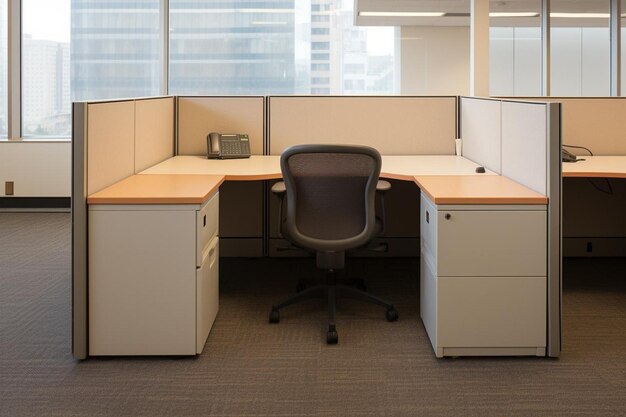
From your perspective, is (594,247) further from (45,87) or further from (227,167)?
(45,87)

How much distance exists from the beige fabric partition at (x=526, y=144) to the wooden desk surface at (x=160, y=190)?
3.70 ft

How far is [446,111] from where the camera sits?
3768 millimetres

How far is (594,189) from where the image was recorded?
3.84 m

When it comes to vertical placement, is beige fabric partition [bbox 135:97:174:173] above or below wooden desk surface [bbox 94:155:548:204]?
above

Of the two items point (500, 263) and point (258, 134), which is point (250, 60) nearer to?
point (258, 134)

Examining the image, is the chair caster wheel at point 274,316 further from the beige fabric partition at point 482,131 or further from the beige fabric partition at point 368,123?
the beige fabric partition at point 368,123

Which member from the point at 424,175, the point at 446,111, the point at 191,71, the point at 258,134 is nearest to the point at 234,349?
the point at 424,175

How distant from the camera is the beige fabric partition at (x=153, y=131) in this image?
3.04m

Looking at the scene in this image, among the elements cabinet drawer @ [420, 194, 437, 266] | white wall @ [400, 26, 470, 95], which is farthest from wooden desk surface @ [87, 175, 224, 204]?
white wall @ [400, 26, 470, 95]

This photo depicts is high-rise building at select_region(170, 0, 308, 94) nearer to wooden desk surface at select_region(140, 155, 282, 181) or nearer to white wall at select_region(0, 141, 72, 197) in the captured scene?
white wall at select_region(0, 141, 72, 197)

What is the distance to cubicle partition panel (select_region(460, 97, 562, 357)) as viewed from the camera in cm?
228

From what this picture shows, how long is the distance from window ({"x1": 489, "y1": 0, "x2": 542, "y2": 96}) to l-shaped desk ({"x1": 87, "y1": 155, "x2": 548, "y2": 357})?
401 cm

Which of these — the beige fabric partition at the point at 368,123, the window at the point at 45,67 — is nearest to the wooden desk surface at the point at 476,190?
the beige fabric partition at the point at 368,123

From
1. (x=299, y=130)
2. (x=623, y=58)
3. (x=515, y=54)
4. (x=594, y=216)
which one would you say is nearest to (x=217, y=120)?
(x=299, y=130)
